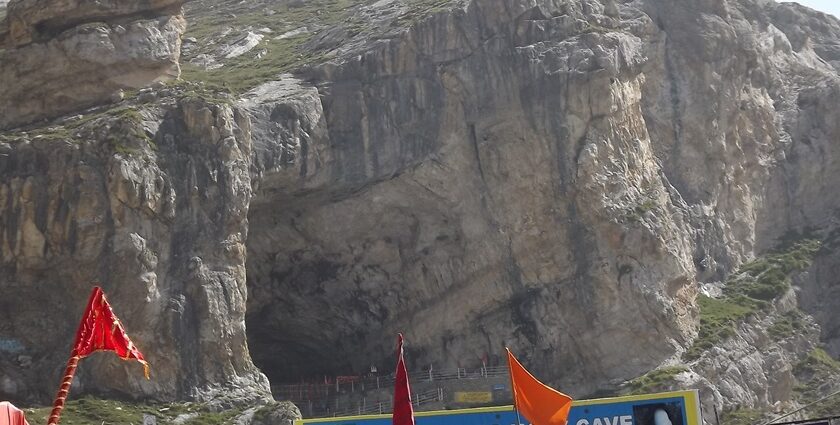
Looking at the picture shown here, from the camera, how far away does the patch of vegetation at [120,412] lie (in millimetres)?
44906

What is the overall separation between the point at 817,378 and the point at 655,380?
9.14 meters

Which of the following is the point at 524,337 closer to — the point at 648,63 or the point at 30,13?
→ the point at 648,63

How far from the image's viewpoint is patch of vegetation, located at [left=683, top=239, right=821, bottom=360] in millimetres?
59062

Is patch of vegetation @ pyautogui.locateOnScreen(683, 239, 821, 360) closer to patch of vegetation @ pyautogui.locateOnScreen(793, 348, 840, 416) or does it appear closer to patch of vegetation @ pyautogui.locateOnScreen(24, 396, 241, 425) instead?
patch of vegetation @ pyautogui.locateOnScreen(793, 348, 840, 416)

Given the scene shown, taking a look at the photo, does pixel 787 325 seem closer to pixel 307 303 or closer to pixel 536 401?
pixel 307 303

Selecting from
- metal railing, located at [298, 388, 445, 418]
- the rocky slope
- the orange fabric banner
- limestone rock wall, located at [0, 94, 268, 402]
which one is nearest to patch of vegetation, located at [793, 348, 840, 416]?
the rocky slope

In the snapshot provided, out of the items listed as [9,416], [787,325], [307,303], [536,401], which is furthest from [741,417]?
[9,416]

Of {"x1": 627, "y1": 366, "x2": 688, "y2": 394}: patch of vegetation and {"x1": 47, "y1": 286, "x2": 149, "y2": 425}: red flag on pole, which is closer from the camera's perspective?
{"x1": 47, "y1": 286, "x2": 149, "y2": 425}: red flag on pole

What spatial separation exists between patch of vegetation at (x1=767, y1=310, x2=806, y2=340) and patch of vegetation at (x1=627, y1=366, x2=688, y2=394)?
7105 mm

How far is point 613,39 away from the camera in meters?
61.2

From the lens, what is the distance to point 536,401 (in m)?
25.9

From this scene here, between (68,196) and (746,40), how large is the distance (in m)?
36.2

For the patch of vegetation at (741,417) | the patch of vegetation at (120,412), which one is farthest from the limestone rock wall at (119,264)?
the patch of vegetation at (741,417)

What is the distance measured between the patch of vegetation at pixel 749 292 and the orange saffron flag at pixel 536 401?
32606mm
